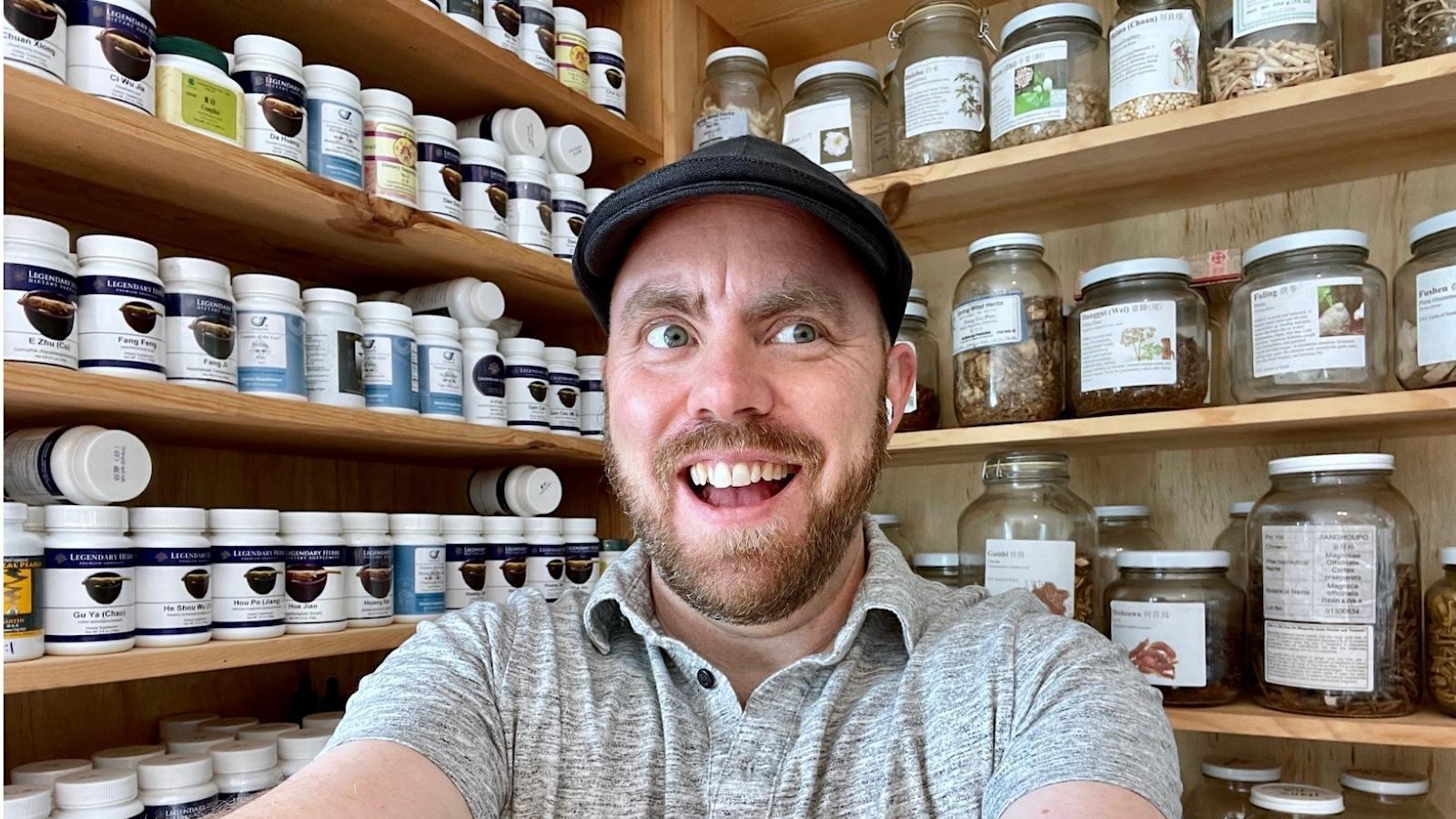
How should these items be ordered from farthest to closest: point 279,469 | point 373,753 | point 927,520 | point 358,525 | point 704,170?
point 927,520
point 279,469
point 358,525
point 704,170
point 373,753

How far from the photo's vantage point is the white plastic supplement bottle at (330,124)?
1.07m

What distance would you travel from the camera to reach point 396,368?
3.74 ft

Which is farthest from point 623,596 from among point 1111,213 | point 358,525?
point 1111,213

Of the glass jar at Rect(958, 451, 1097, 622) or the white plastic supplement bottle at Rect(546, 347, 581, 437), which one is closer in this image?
the glass jar at Rect(958, 451, 1097, 622)

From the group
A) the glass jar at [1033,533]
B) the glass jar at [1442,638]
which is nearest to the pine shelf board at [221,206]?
the glass jar at [1033,533]

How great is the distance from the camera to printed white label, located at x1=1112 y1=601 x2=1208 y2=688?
1125 mm

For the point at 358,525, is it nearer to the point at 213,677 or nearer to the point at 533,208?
the point at 213,677

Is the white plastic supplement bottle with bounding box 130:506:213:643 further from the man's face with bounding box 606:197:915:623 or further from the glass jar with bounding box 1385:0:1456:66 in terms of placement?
the glass jar with bounding box 1385:0:1456:66

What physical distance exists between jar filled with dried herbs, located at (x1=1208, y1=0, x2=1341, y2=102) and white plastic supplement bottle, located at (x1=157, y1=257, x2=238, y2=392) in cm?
116

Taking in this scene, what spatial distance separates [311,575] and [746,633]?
0.50 metres

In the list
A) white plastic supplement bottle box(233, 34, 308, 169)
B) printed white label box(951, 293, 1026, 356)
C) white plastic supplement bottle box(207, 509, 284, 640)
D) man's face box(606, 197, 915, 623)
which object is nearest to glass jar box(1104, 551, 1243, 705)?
printed white label box(951, 293, 1026, 356)

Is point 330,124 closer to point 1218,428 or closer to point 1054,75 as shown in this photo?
point 1054,75

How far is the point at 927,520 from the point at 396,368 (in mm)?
872

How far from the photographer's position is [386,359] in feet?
3.73
